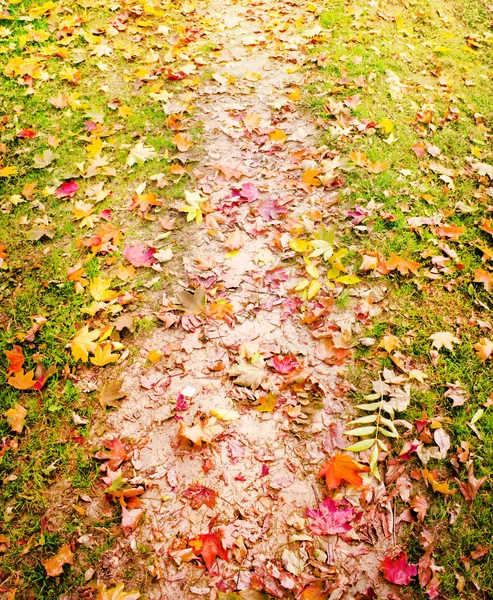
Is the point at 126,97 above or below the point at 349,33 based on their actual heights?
below

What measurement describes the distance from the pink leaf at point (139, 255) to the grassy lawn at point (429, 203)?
154cm

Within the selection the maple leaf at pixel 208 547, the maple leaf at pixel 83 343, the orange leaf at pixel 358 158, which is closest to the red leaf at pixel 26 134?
the maple leaf at pixel 83 343

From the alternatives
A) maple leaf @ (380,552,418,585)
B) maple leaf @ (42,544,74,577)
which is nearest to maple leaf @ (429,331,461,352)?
maple leaf @ (380,552,418,585)

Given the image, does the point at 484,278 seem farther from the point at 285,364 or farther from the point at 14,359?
the point at 14,359

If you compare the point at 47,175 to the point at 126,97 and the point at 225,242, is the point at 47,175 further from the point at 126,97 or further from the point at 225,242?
the point at 225,242

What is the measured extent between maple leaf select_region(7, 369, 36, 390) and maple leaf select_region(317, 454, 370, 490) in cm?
183

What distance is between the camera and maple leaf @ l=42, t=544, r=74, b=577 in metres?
1.95

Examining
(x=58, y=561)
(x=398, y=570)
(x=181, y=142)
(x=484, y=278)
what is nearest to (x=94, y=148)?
(x=181, y=142)

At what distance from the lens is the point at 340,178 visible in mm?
3590

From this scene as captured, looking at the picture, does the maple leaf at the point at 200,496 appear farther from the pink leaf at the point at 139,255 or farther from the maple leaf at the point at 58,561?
the pink leaf at the point at 139,255

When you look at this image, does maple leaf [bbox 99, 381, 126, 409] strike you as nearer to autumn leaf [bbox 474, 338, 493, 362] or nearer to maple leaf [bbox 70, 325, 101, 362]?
maple leaf [bbox 70, 325, 101, 362]

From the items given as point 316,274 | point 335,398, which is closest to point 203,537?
point 335,398

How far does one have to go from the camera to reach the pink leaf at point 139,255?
3.08 meters

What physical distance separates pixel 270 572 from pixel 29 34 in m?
5.70
